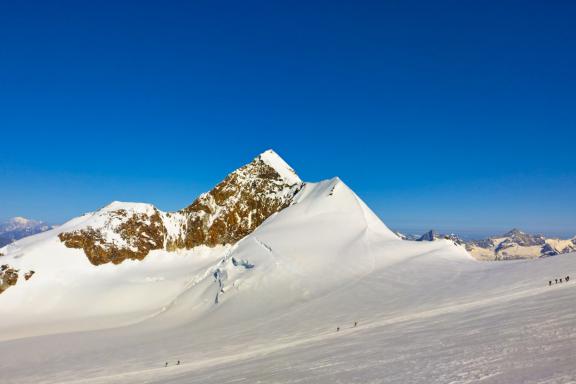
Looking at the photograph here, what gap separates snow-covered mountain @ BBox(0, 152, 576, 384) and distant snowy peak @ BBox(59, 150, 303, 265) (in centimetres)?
36

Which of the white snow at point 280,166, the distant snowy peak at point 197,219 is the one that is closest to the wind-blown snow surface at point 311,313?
the distant snowy peak at point 197,219

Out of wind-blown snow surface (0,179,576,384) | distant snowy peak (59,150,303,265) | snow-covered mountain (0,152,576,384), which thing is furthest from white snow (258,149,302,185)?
wind-blown snow surface (0,179,576,384)

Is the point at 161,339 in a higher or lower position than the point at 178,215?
lower

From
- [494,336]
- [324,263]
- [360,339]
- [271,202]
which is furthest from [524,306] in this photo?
[271,202]

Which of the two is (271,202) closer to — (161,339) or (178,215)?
(178,215)

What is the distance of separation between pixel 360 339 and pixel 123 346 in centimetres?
3253

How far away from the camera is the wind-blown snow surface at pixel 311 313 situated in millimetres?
21672

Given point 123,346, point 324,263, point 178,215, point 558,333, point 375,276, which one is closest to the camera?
point 558,333

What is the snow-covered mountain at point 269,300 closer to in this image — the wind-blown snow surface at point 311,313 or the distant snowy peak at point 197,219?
the wind-blown snow surface at point 311,313

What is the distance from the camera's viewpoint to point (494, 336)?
23250mm

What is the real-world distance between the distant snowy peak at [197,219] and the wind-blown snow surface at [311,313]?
4098 mm

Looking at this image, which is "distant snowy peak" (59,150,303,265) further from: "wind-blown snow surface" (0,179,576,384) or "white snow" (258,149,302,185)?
"wind-blown snow surface" (0,179,576,384)

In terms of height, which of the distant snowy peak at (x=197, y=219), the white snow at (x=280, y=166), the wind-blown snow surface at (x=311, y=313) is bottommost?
the wind-blown snow surface at (x=311, y=313)

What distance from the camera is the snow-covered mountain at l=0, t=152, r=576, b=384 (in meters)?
23.2
